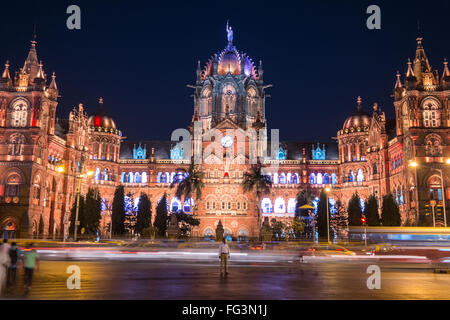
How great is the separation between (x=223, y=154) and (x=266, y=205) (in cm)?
1478

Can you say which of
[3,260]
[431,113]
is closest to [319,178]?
[431,113]

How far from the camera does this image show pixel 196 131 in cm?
8662

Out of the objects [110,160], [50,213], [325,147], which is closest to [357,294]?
[50,213]

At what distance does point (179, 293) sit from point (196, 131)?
241ft

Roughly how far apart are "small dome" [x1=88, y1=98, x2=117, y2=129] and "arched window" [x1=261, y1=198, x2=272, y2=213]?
36.3 m

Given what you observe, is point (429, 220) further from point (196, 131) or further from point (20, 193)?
point (20, 193)

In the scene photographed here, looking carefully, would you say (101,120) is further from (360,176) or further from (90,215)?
(360,176)

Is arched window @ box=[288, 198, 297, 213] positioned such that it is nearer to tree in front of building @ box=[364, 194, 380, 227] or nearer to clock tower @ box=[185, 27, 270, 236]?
clock tower @ box=[185, 27, 270, 236]


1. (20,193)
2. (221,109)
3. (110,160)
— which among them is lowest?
(20,193)

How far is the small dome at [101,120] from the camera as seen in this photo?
8988 centimetres

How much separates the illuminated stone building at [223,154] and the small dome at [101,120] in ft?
1.09

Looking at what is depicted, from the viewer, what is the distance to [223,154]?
84438 mm

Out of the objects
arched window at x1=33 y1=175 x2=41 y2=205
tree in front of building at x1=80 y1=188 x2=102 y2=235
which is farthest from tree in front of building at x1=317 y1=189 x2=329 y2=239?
arched window at x1=33 y1=175 x2=41 y2=205

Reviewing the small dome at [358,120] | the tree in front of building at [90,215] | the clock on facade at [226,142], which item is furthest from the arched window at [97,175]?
the small dome at [358,120]
